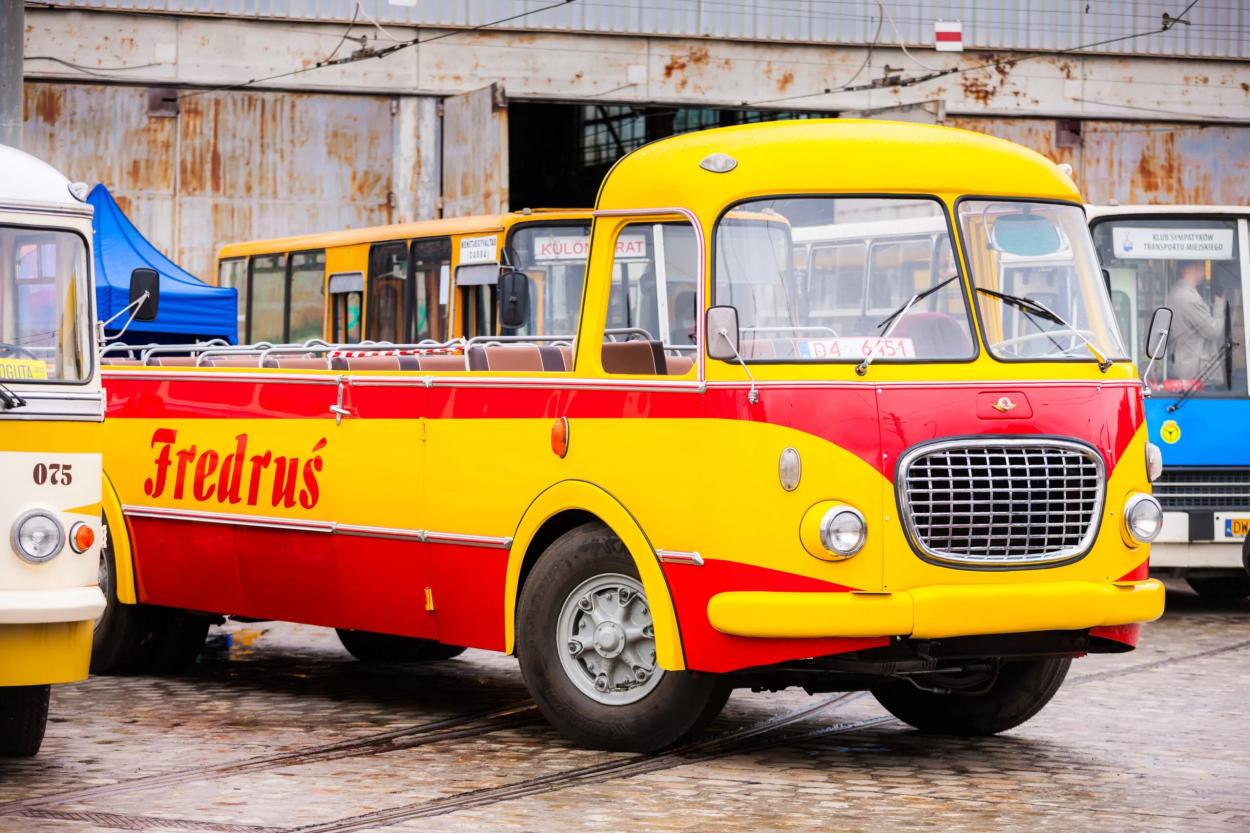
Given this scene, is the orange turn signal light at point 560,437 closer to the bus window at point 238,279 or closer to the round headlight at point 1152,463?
the round headlight at point 1152,463

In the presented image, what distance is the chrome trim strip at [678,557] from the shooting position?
8195mm

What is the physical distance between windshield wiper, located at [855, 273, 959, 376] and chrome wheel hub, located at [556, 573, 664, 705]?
4.11ft

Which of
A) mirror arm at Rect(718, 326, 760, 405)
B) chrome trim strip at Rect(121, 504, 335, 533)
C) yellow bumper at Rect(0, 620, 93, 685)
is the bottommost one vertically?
yellow bumper at Rect(0, 620, 93, 685)

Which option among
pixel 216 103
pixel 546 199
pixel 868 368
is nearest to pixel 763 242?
pixel 868 368

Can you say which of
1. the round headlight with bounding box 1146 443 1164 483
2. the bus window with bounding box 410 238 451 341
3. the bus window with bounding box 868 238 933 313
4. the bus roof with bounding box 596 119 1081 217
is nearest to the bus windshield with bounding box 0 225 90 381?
the bus roof with bounding box 596 119 1081 217

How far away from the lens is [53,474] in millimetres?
7914

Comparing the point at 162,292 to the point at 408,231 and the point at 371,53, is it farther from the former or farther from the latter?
the point at 371,53

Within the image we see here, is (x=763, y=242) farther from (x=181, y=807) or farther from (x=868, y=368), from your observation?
(x=181, y=807)

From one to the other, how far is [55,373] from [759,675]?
2870 millimetres

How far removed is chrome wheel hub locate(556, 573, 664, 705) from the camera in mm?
8562

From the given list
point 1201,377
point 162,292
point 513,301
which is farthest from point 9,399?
point 162,292

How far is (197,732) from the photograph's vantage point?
929 centimetres

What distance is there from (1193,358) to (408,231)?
910 centimetres

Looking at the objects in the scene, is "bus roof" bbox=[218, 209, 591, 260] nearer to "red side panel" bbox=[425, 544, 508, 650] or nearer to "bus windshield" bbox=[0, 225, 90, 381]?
"red side panel" bbox=[425, 544, 508, 650]
